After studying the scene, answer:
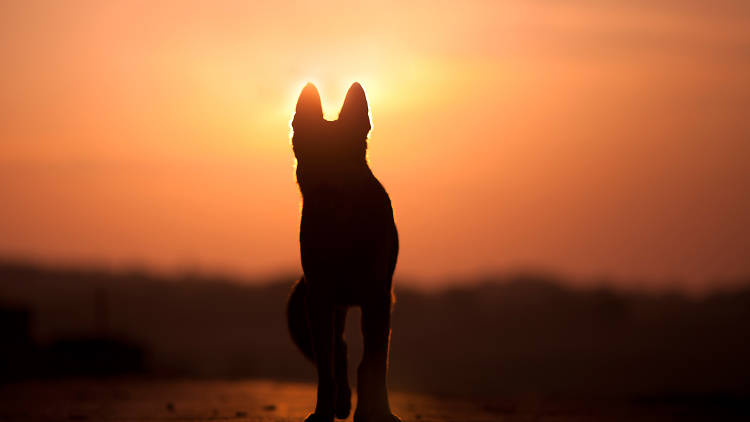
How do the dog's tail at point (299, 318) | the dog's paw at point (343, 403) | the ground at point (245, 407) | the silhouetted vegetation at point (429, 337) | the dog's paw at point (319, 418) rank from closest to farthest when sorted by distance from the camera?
the dog's paw at point (319, 418)
the dog's paw at point (343, 403)
the dog's tail at point (299, 318)
the ground at point (245, 407)
the silhouetted vegetation at point (429, 337)

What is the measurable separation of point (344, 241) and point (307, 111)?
40.8 inches

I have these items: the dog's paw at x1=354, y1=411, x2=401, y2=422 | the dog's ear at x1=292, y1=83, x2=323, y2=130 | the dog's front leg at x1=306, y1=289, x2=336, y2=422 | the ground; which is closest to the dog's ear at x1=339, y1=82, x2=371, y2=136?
the dog's ear at x1=292, y1=83, x2=323, y2=130

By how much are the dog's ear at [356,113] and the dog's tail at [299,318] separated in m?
1.55

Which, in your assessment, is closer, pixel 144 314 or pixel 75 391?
pixel 75 391

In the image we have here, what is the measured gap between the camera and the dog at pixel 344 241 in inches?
323

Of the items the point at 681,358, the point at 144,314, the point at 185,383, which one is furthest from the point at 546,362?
the point at 144,314

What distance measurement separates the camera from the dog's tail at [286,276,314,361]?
30.5 ft

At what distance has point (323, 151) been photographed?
834cm

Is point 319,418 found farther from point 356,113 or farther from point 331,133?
point 356,113

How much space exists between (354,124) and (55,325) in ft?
288

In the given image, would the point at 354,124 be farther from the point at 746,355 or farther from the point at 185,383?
the point at 746,355

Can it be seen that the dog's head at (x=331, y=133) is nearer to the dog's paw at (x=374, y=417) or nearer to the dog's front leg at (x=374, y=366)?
the dog's front leg at (x=374, y=366)

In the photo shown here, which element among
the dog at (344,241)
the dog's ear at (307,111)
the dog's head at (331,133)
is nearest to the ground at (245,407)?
the dog at (344,241)

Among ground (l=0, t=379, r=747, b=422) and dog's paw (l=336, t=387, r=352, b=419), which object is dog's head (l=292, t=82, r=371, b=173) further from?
ground (l=0, t=379, r=747, b=422)
